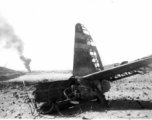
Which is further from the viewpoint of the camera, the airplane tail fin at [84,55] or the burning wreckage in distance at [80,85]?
the airplane tail fin at [84,55]

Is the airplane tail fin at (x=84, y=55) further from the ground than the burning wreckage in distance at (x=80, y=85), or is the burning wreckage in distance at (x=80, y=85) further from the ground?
the airplane tail fin at (x=84, y=55)

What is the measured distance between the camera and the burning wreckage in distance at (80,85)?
22.4ft

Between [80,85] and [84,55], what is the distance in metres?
2.83

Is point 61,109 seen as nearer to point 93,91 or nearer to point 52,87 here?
point 52,87

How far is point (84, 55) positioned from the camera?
31.8ft

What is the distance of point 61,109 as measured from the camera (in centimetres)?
687

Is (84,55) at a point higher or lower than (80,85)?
higher

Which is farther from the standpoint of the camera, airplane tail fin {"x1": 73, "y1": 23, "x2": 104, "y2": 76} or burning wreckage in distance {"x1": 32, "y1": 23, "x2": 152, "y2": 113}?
airplane tail fin {"x1": 73, "y1": 23, "x2": 104, "y2": 76}

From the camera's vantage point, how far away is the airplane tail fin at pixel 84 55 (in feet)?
30.9

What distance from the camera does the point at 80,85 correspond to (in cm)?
759

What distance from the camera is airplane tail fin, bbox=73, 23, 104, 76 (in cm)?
942

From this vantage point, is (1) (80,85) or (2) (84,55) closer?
(1) (80,85)

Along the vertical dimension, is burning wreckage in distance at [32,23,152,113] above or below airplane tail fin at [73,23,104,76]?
below

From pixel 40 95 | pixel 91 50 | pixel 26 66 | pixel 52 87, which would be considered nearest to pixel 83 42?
pixel 91 50
